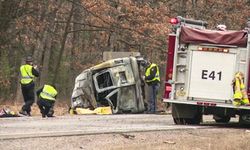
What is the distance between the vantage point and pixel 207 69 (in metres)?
14.6

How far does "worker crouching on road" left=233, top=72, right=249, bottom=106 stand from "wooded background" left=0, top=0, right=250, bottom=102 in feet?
45.7

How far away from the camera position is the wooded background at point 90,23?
91.9ft

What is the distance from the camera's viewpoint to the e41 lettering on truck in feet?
47.0

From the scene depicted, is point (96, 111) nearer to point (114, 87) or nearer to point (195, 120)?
point (114, 87)

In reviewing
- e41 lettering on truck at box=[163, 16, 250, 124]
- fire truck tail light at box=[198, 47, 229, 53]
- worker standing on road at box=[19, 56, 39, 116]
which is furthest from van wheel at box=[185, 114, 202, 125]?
worker standing on road at box=[19, 56, 39, 116]

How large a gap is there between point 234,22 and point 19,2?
1413 centimetres

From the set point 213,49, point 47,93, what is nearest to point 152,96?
point 47,93

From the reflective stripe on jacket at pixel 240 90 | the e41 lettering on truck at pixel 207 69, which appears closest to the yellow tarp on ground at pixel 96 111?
the e41 lettering on truck at pixel 207 69

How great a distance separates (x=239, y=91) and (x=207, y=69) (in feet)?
3.35

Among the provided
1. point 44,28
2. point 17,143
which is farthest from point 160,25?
point 17,143

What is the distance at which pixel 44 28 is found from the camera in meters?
29.5

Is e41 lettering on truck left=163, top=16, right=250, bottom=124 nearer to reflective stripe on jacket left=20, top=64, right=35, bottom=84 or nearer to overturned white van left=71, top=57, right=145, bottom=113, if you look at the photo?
reflective stripe on jacket left=20, top=64, right=35, bottom=84

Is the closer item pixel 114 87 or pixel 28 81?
pixel 28 81

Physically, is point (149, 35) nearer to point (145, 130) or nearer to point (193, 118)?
point (193, 118)
